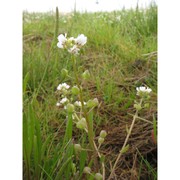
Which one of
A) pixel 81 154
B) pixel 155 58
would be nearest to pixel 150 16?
pixel 155 58

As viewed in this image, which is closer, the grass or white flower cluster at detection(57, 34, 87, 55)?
white flower cluster at detection(57, 34, 87, 55)

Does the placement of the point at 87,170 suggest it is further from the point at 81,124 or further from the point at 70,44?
the point at 70,44

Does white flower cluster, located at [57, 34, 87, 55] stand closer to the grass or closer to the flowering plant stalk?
the flowering plant stalk

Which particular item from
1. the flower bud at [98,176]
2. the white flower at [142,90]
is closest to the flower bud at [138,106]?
the white flower at [142,90]

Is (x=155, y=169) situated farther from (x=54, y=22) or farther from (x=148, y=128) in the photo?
(x=54, y=22)

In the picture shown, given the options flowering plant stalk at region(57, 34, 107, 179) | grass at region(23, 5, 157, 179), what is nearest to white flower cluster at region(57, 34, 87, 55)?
flowering plant stalk at region(57, 34, 107, 179)

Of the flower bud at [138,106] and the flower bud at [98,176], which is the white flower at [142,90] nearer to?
the flower bud at [138,106]

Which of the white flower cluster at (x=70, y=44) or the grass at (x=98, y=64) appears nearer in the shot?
the white flower cluster at (x=70, y=44)
